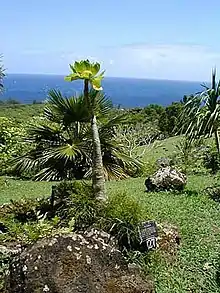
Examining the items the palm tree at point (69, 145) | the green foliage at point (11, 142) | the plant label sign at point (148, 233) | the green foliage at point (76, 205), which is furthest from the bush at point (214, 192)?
the green foliage at point (11, 142)

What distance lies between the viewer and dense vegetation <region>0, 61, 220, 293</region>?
6527mm

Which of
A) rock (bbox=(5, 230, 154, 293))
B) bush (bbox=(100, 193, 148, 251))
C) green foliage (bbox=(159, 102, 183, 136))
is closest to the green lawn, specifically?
bush (bbox=(100, 193, 148, 251))

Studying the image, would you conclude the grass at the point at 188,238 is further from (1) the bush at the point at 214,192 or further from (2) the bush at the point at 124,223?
(2) the bush at the point at 124,223

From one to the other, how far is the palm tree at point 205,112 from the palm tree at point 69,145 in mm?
4593

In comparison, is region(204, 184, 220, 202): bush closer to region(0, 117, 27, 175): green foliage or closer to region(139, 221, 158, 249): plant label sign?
region(139, 221, 158, 249): plant label sign

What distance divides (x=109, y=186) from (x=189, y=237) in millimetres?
4884

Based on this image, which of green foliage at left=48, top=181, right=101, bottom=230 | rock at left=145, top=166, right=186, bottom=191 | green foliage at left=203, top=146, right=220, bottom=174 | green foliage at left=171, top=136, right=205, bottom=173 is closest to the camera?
green foliage at left=48, top=181, right=101, bottom=230

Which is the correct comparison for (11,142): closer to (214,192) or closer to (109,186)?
(109,186)

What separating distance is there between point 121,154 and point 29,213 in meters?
7.48

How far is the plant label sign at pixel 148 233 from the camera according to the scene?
21.3 feet

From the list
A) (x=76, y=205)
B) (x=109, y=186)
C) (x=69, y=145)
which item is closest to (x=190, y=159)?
(x=69, y=145)

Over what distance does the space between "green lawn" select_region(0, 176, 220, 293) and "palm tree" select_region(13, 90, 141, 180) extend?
424 centimetres

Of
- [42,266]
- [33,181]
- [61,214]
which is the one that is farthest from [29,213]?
[33,181]

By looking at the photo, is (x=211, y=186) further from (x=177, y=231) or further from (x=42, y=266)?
(x=42, y=266)
